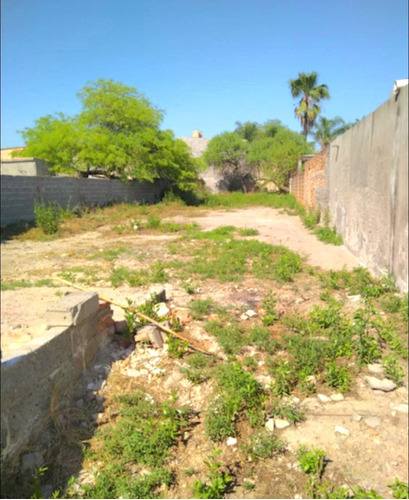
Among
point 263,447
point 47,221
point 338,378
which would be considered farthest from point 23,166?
point 263,447

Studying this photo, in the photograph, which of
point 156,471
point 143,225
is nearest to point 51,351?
point 156,471

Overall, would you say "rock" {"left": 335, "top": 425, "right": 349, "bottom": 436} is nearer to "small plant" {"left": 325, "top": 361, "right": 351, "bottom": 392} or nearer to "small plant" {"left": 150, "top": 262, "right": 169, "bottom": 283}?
"small plant" {"left": 325, "top": 361, "right": 351, "bottom": 392}

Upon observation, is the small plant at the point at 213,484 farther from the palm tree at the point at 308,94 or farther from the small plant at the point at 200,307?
the palm tree at the point at 308,94

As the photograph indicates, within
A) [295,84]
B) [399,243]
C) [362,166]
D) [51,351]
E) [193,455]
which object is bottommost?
[193,455]

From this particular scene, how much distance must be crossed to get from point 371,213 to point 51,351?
14.6 ft

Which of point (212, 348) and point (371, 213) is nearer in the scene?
point (212, 348)

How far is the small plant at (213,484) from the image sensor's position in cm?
175

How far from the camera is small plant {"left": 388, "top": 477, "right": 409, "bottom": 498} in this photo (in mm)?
1614

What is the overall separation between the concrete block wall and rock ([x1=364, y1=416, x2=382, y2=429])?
5.94 feet

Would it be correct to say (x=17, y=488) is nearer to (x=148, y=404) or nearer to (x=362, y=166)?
(x=148, y=404)

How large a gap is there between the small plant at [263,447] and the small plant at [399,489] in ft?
1.85

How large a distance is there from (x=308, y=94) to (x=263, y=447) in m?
27.3

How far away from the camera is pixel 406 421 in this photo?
7.08 feet

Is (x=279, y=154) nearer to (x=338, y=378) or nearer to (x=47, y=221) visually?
(x=47, y=221)
